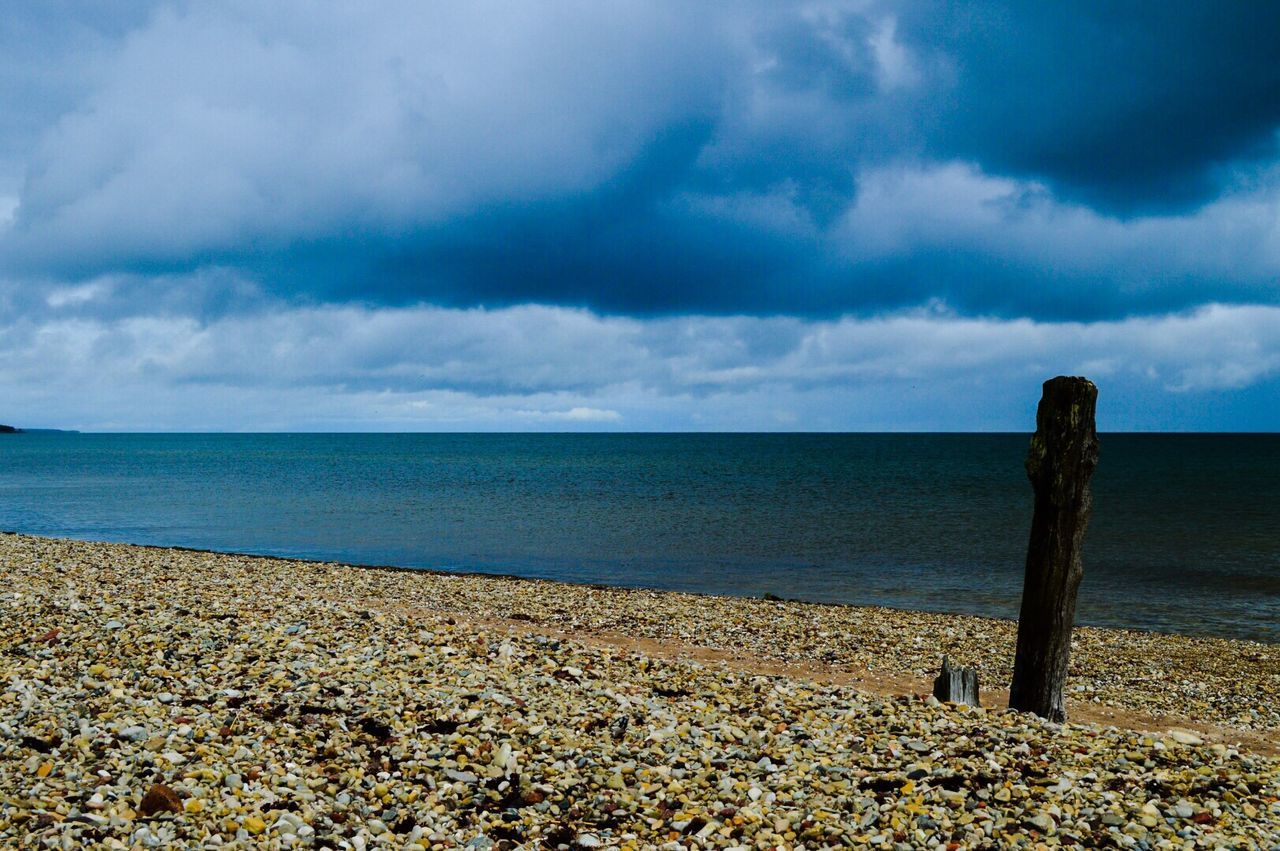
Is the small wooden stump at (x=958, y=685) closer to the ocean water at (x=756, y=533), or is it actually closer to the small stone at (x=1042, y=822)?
the small stone at (x=1042, y=822)

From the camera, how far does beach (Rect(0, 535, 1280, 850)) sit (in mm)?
6387

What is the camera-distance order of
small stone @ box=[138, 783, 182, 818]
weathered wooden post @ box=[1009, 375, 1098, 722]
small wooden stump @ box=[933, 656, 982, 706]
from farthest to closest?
small wooden stump @ box=[933, 656, 982, 706] < weathered wooden post @ box=[1009, 375, 1098, 722] < small stone @ box=[138, 783, 182, 818]

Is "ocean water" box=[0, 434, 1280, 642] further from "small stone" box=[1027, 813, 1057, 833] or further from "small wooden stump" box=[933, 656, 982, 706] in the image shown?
"small stone" box=[1027, 813, 1057, 833]

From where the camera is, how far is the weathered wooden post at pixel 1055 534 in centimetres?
967

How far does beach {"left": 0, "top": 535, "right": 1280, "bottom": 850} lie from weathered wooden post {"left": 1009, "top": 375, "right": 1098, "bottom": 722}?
1099 mm

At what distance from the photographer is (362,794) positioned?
6.84 m

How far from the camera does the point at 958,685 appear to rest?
10.0m

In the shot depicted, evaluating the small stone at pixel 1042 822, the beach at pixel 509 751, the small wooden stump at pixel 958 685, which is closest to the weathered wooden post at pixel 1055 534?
the small wooden stump at pixel 958 685

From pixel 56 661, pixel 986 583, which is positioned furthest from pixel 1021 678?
pixel 986 583

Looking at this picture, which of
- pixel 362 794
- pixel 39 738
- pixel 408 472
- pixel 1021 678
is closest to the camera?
pixel 362 794

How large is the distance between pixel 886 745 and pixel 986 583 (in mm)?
22134

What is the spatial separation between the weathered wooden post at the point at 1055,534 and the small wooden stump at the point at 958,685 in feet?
1.97

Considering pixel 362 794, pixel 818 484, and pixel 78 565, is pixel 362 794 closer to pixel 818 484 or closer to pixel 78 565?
pixel 78 565

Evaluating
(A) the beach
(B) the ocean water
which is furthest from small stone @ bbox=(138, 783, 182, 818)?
(B) the ocean water
